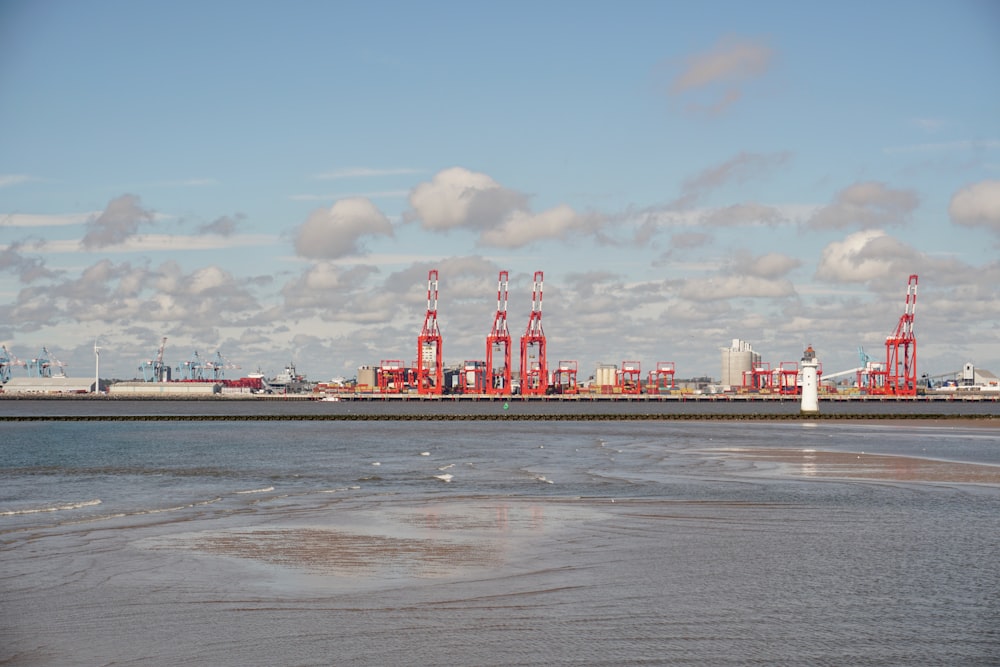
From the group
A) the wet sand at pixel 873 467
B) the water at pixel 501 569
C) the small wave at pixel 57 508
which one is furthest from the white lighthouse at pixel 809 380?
the small wave at pixel 57 508

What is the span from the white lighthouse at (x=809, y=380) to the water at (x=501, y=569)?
6574 cm

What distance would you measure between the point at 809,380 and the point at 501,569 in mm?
98754

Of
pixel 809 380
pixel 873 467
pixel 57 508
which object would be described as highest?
pixel 809 380

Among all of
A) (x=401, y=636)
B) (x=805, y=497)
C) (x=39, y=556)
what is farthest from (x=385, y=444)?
(x=401, y=636)

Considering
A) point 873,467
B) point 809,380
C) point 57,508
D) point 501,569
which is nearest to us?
point 501,569

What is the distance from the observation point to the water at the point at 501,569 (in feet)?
46.9

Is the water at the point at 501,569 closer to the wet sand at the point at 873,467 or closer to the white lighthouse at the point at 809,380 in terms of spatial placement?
the wet sand at the point at 873,467

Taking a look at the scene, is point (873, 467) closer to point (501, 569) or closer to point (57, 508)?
point (501, 569)

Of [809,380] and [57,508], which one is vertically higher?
[809,380]

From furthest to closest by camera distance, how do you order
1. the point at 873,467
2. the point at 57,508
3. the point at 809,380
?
the point at 809,380, the point at 873,467, the point at 57,508

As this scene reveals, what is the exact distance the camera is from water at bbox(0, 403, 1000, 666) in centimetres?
1429

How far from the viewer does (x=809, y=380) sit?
112500mm

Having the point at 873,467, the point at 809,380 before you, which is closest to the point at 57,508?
the point at 873,467

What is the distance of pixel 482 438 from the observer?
82.3 m
